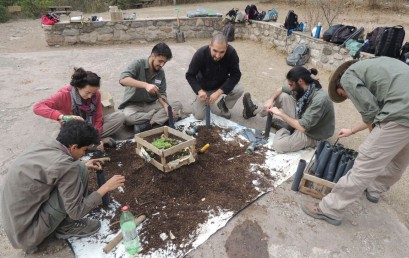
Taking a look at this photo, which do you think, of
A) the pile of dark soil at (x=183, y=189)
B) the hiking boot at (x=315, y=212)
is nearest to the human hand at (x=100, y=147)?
the pile of dark soil at (x=183, y=189)

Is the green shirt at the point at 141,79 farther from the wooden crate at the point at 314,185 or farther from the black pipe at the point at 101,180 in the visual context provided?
the wooden crate at the point at 314,185

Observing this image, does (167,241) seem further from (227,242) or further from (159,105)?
(159,105)

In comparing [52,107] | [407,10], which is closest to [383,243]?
[52,107]

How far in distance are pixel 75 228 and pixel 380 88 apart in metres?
2.84

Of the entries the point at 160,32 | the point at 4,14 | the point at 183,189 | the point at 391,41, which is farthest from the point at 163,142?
the point at 4,14

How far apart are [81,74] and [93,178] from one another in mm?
1166

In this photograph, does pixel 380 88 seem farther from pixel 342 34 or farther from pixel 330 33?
pixel 330 33

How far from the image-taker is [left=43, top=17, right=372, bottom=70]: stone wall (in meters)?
8.37

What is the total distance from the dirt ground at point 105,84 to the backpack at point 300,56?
25 centimetres

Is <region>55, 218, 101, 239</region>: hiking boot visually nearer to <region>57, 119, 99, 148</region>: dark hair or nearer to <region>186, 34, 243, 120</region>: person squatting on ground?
<region>57, 119, 99, 148</region>: dark hair

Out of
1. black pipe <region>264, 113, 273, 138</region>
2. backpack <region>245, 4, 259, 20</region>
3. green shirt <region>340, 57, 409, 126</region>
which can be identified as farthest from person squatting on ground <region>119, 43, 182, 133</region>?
backpack <region>245, 4, 259, 20</region>

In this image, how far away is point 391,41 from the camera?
534 centimetres

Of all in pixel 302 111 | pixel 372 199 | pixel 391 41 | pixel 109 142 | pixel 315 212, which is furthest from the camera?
pixel 391 41

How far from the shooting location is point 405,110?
2172mm
